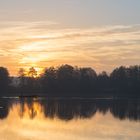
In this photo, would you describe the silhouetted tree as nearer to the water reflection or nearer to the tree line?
the tree line

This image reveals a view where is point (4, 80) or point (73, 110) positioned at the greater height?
point (4, 80)

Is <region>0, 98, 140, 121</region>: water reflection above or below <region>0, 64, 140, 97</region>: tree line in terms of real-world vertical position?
→ below

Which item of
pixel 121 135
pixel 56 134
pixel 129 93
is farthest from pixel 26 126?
pixel 129 93

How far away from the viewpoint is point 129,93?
94812 millimetres

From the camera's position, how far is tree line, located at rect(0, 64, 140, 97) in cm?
9812

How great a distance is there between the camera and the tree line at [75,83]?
322ft

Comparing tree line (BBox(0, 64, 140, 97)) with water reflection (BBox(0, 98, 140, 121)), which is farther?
tree line (BBox(0, 64, 140, 97))

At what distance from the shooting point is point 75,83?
339 ft

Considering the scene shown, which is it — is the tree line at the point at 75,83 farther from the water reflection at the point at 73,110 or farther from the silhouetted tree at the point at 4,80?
the water reflection at the point at 73,110

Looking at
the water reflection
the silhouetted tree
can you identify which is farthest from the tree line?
the water reflection

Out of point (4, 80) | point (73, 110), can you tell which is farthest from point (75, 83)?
point (73, 110)

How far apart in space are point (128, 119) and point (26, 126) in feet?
30.8

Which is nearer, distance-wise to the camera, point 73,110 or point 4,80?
point 73,110

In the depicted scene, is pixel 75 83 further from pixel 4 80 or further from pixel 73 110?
pixel 73 110
